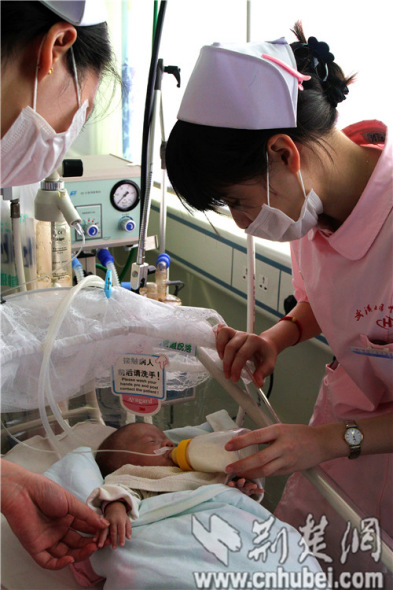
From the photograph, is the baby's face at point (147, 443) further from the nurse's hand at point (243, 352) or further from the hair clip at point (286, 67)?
the hair clip at point (286, 67)

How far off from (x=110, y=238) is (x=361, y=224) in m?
1.20

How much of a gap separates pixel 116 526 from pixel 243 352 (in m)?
0.48

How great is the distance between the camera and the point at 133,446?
1.50m

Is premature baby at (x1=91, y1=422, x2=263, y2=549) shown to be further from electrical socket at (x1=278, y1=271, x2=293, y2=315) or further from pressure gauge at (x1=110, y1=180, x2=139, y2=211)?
pressure gauge at (x1=110, y1=180, x2=139, y2=211)

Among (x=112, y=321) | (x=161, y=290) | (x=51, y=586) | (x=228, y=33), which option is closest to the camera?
(x=51, y=586)

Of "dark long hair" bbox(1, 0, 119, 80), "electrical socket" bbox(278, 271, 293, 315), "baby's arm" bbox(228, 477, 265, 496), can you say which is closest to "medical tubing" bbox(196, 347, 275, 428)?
"baby's arm" bbox(228, 477, 265, 496)

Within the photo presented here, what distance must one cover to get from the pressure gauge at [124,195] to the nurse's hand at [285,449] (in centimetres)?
124

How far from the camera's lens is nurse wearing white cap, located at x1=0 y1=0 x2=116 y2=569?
A: 35.8 inches

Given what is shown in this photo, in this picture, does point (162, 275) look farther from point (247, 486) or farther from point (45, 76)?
point (45, 76)

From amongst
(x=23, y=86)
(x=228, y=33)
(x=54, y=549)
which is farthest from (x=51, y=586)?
(x=228, y=33)

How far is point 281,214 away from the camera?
3.95ft

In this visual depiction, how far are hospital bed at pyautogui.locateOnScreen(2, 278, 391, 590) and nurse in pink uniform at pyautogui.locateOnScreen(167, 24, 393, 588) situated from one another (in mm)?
108

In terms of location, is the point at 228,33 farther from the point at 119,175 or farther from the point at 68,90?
the point at 68,90

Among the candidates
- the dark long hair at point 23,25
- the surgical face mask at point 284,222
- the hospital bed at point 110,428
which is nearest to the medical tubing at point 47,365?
the hospital bed at point 110,428
